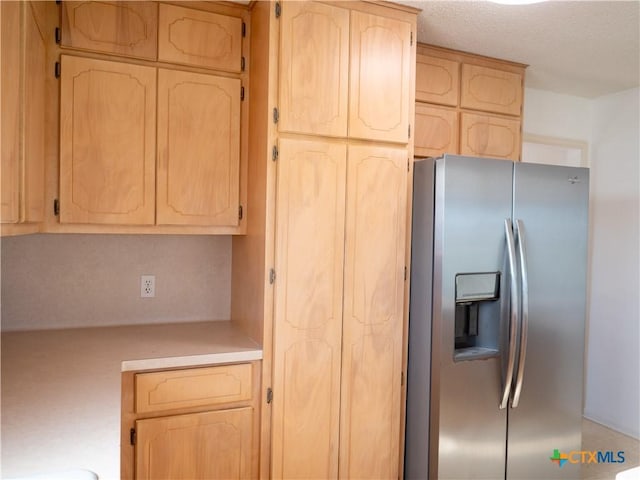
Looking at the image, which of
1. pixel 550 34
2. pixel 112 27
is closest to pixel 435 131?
pixel 550 34

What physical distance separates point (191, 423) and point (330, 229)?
103 centimetres

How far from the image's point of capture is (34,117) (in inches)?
67.5

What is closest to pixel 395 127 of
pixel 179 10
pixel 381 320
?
pixel 381 320

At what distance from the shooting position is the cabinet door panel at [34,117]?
157cm

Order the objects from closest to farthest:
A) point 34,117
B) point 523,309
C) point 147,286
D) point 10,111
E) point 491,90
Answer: point 10,111
point 34,117
point 523,309
point 147,286
point 491,90

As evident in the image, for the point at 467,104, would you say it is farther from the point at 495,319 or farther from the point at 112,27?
the point at 112,27

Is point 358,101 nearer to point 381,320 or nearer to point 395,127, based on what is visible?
point 395,127

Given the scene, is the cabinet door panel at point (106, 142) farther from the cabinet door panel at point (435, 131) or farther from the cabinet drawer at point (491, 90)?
the cabinet drawer at point (491, 90)

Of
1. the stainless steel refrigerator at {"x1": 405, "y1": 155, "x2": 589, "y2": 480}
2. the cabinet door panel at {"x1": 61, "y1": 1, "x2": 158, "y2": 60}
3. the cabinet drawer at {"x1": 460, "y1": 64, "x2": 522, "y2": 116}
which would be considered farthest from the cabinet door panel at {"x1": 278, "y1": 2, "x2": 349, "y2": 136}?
the cabinet drawer at {"x1": 460, "y1": 64, "x2": 522, "y2": 116}

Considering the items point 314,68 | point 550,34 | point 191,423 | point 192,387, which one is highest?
point 550,34

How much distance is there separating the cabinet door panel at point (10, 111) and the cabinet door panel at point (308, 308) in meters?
0.97

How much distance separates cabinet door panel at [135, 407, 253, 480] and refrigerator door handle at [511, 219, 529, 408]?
1287mm

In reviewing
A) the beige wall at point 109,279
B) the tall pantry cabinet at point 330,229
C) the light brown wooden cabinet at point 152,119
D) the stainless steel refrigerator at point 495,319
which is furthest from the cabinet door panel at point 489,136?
the beige wall at point 109,279

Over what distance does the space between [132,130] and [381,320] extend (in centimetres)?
148
